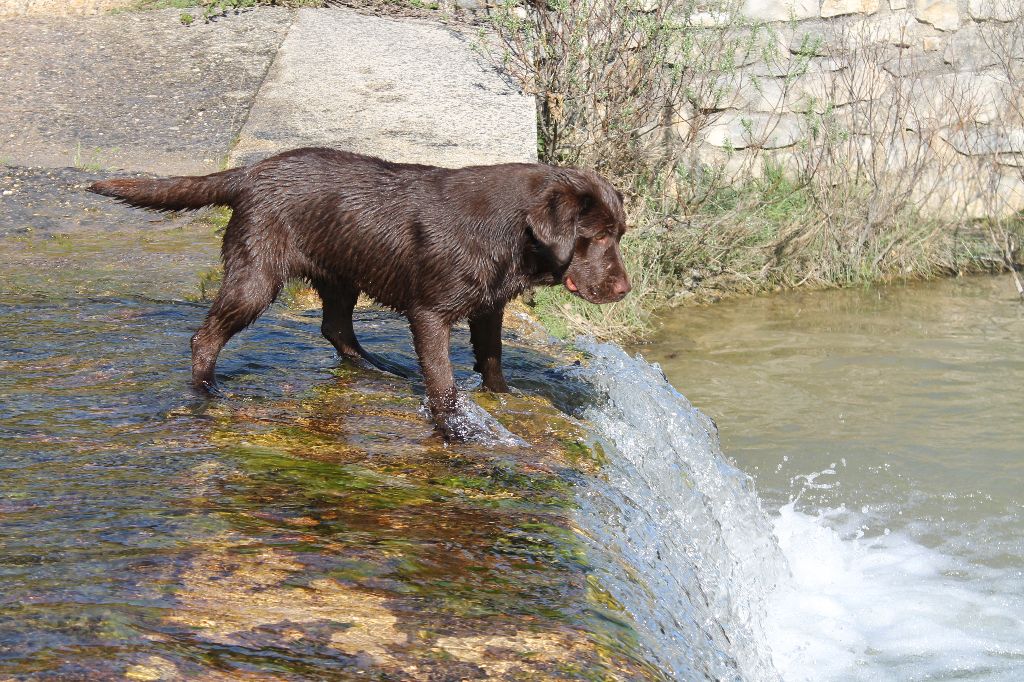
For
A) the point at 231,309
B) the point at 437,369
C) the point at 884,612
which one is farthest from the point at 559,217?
the point at 884,612

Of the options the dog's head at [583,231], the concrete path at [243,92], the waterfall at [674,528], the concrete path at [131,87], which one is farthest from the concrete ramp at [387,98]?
the dog's head at [583,231]

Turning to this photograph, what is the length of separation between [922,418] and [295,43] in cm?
615

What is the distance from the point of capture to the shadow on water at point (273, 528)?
2805mm

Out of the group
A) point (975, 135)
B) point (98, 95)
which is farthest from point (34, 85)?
point (975, 135)

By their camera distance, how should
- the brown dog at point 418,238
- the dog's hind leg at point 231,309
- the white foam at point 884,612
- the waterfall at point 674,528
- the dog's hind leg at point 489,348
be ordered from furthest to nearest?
the dog's hind leg at point 489,348 → the white foam at point 884,612 → the dog's hind leg at point 231,309 → the brown dog at point 418,238 → the waterfall at point 674,528

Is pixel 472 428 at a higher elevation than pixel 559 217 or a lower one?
lower

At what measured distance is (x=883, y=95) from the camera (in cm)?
1004

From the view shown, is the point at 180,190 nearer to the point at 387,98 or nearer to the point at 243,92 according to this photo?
the point at 387,98

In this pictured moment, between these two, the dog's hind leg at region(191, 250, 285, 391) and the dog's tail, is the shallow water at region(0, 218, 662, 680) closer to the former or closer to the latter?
the dog's hind leg at region(191, 250, 285, 391)

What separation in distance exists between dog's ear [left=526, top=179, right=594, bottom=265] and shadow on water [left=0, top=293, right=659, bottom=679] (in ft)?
2.44

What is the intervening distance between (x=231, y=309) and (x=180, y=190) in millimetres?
607

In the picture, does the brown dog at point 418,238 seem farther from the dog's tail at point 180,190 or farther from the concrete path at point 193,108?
the concrete path at point 193,108

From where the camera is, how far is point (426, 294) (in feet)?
15.7

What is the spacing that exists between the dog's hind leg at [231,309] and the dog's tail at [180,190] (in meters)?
0.33
